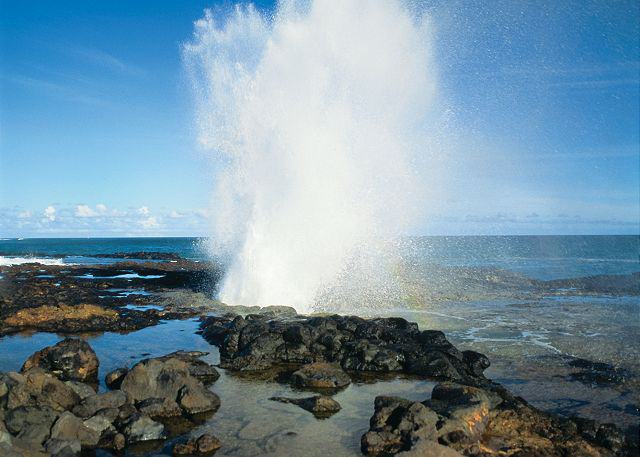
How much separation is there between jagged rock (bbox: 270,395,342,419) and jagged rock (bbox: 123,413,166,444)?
3.14 metres

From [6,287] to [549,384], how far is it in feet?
113

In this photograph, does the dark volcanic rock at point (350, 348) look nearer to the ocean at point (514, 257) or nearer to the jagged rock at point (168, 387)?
the jagged rock at point (168, 387)

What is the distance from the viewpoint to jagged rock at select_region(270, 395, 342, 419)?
428 inches

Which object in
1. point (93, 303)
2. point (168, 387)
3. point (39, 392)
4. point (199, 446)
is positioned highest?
point (39, 392)

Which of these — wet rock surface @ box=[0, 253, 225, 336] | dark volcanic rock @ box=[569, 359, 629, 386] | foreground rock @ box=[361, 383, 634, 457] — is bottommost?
wet rock surface @ box=[0, 253, 225, 336]

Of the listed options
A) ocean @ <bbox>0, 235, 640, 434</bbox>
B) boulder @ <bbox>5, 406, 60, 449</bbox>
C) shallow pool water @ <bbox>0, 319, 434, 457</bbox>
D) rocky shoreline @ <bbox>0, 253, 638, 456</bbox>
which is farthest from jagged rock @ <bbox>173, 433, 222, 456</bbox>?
boulder @ <bbox>5, 406, 60, 449</bbox>

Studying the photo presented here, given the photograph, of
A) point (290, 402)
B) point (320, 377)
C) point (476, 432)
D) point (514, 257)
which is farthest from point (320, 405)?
point (514, 257)

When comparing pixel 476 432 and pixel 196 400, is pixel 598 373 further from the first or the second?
pixel 196 400

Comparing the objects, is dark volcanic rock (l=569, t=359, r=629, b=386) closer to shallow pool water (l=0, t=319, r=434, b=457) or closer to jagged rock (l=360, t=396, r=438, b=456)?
shallow pool water (l=0, t=319, r=434, b=457)

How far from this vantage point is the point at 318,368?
44.0 ft

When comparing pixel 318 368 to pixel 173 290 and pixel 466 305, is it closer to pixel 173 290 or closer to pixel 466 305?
pixel 466 305

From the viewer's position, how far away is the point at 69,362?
43.9ft

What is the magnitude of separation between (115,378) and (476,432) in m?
8.73

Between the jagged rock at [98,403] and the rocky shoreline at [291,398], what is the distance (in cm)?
2
